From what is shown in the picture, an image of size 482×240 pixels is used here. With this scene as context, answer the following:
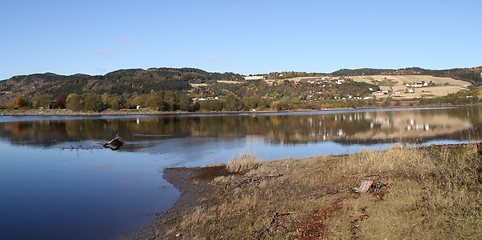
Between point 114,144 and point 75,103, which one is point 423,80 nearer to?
point 75,103

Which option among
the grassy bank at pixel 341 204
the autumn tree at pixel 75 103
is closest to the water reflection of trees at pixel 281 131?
the grassy bank at pixel 341 204

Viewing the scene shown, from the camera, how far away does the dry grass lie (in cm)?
2400

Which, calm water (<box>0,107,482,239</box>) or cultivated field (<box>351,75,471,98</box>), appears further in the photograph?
cultivated field (<box>351,75,471,98</box>)

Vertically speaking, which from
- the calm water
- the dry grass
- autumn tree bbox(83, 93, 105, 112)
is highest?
autumn tree bbox(83, 93, 105, 112)

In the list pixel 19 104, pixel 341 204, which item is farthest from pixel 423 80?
pixel 341 204

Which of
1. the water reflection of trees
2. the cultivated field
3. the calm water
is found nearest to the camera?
the calm water

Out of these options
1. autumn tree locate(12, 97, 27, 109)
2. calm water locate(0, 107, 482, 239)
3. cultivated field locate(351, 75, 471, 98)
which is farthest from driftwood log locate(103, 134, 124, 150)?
autumn tree locate(12, 97, 27, 109)

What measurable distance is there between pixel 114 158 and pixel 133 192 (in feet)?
46.1

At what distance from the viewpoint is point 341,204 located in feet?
40.9

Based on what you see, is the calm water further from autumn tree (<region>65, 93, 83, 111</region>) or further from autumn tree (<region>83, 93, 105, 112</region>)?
autumn tree (<region>65, 93, 83, 111</region>)

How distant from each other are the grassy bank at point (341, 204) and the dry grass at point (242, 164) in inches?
118

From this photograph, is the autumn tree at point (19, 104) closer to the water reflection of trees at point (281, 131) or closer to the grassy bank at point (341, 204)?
the water reflection of trees at point (281, 131)

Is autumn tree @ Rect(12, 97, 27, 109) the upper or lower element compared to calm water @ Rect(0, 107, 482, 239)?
upper

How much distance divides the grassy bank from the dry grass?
299cm
